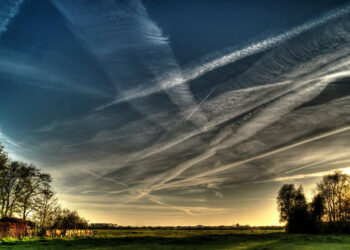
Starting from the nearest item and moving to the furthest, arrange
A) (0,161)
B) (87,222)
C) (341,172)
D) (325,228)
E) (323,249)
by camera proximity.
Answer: (323,249) → (0,161) → (325,228) → (341,172) → (87,222)

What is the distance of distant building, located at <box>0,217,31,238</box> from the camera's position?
50022 mm

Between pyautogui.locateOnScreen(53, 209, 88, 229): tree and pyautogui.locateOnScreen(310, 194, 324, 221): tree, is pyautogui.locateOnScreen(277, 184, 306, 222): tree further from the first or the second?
pyautogui.locateOnScreen(53, 209, 88, 229): tree

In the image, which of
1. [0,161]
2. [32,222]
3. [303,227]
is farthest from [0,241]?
[303,227]

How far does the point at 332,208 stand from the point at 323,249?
5491 cm

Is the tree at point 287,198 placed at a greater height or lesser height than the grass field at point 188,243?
greater

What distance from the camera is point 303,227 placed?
3031 inches

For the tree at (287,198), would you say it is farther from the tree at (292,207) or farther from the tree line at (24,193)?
the tree line at (24,193)

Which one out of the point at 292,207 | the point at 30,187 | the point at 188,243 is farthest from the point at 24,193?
the point at 292,207

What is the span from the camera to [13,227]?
5544cm

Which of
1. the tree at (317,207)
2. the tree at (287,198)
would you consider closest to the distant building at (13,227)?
the tree at (317,207)

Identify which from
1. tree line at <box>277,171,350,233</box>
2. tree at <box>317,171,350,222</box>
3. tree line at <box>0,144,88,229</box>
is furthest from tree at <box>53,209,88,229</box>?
tree at <box>317,171,350,222</box>

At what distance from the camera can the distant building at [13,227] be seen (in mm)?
50022

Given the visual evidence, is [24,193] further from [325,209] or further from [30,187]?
[325,209]

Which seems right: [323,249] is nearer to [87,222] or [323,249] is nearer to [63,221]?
[63,221]
